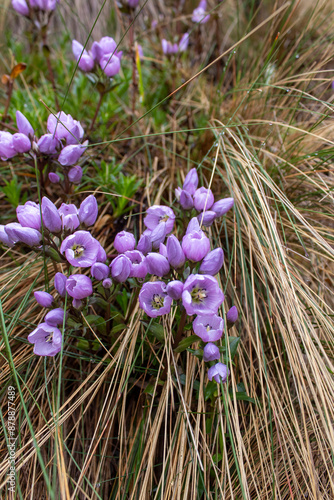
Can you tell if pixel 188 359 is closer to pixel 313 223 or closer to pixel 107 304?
pixel 107 304

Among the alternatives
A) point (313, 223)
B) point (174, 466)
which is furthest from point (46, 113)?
point (174, 466)

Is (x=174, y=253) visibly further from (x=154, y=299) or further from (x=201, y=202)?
(x=201, y=202)

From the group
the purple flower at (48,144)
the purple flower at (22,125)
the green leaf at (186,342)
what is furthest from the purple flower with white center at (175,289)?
the purple flower at (22,125)

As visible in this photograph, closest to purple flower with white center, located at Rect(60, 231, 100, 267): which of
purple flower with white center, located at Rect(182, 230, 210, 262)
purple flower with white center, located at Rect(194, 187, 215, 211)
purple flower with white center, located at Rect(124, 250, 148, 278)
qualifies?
purple flower with white center, located at Rect(124, 250, 148, 278)

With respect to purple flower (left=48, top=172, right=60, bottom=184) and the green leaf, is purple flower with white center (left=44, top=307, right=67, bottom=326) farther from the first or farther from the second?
purple flower (left=48, top=172, right=60, bottom=184)

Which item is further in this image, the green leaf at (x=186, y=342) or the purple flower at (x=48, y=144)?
the purple flower at (x=48, y=144)

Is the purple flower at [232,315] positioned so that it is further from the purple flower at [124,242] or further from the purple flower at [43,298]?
the purple flower at [43,298]
